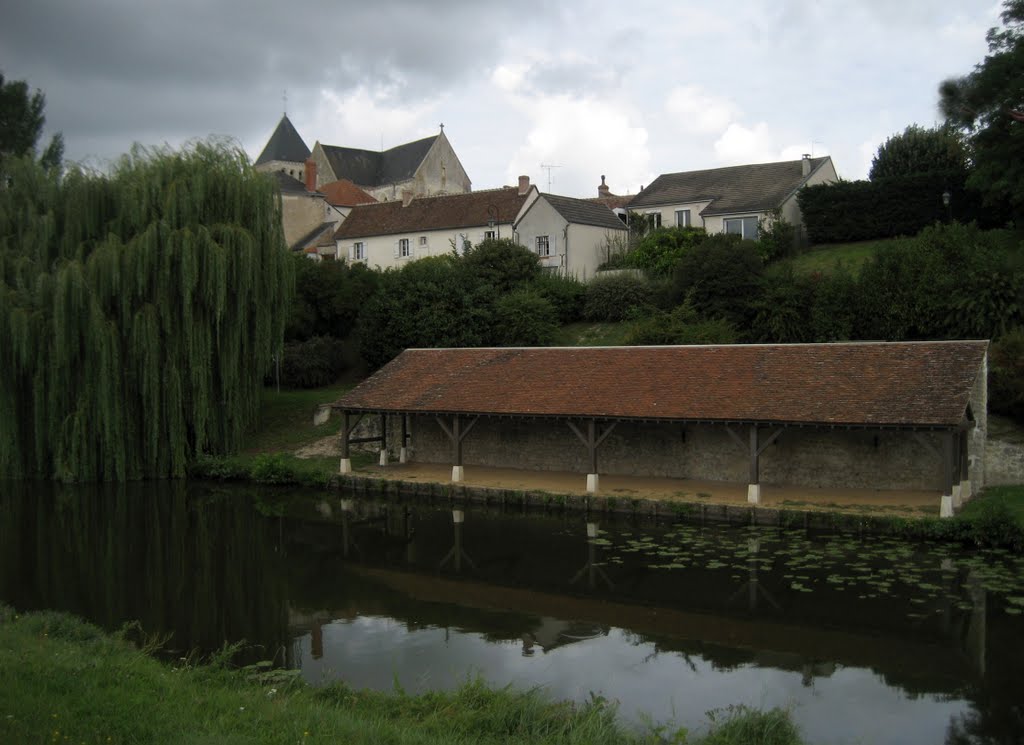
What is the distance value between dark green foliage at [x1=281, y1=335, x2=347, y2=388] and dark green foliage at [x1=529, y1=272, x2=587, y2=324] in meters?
7.08

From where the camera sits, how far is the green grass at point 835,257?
27.5m

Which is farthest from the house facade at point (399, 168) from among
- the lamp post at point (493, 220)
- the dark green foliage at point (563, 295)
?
the dark green foliage at point (563, 295)

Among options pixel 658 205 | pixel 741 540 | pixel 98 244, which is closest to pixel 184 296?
pixel 98 244

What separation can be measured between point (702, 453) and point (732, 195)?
686 inches

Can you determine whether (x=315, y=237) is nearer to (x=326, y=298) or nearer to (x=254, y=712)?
(x=326, y=298)

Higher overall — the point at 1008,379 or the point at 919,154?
the point at 919,154

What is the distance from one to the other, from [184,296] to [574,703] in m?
15.6

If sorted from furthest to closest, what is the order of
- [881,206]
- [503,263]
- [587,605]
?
[503,263] → [881,206] → [587,605]

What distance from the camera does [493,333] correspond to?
27469mm

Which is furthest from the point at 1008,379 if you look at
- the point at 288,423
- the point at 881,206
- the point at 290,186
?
the point at 290,186

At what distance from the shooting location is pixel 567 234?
32344 millimetres

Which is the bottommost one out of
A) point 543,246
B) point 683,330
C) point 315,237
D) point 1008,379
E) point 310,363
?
point 1008,379

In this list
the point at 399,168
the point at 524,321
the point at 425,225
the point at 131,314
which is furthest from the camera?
the point at 399,168

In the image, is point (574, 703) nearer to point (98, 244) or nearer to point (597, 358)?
point (597, 358)
